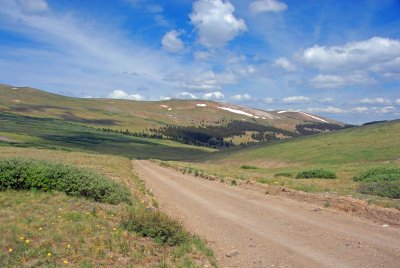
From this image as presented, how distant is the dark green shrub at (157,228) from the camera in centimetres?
1258

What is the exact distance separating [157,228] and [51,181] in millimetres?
8436

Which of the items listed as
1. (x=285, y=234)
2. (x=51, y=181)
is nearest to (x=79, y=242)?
(x=285, y=234)

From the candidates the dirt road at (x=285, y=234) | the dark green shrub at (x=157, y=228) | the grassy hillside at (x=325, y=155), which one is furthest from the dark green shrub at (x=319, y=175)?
the dark green shrub at (x=157, y=228)

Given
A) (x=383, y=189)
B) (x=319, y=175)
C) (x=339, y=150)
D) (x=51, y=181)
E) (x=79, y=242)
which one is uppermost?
(x=339, y=150)

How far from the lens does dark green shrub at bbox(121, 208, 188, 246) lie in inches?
495

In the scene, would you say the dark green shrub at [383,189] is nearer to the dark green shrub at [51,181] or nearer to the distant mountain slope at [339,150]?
the dark green shrub at [51,181]

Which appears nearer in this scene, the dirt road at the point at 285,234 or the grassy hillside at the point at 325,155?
the dirt road at the point at 285,234

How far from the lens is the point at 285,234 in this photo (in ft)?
46.6

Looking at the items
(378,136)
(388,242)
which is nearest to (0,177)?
(388,242)

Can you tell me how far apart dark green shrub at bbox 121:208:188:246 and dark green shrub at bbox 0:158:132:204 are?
532 cm

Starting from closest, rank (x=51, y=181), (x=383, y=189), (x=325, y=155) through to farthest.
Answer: (x=51, y=181) → (x=383, y=189) → (x=325, y=155)

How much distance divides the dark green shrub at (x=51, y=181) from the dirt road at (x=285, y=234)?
145 inches

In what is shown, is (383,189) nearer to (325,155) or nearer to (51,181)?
(51,181)

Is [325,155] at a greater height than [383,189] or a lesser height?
greater
